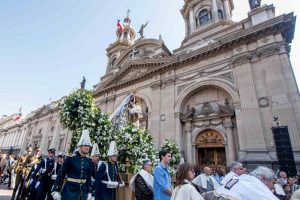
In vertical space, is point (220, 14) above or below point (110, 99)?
above

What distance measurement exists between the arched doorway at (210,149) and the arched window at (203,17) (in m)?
13.9

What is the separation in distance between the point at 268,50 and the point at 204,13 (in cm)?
1204

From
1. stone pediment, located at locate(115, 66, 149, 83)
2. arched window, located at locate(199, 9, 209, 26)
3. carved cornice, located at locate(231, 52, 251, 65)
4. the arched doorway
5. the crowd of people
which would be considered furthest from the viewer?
arched window, located at locate(199, 9, 209, 26)

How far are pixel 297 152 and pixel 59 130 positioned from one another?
105 feet

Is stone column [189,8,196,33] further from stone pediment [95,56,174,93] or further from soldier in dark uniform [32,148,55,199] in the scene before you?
soldier in dark uniform [32,148,55,199]

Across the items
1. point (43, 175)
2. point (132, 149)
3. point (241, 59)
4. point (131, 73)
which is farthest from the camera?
point (131, 73)

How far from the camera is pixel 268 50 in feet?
42.0

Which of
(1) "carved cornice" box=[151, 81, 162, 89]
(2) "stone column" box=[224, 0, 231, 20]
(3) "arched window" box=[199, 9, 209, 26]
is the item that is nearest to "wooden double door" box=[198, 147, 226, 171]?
(1) "carved cornice" box=[151, 81, 162, 89]

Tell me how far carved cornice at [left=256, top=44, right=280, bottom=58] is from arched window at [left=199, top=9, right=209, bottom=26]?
10336mm

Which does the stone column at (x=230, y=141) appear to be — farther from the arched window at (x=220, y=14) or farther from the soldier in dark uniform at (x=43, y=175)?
the arched window at (x=220, y=14)

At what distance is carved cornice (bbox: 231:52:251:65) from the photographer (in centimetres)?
1369

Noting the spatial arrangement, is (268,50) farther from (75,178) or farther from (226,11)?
(75,178)

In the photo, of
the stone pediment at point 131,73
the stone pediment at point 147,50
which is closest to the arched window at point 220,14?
the stone pediment at point 147,50

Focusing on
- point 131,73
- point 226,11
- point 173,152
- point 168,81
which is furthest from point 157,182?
point 226,11
